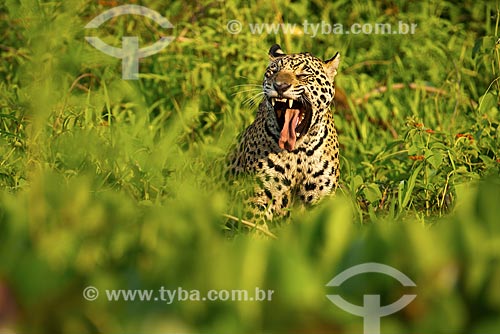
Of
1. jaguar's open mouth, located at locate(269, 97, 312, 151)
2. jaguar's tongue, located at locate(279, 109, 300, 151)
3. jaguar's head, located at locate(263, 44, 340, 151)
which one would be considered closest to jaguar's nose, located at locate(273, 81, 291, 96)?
jaguar's head, located at locate(263, 44, 340, 151)

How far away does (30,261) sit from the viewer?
6.81ft

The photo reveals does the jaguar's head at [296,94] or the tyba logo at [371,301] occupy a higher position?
the jaguar's head at [296,94]

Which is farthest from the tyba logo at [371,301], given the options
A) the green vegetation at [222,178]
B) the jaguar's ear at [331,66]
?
the jaguar's ear at [331,66]

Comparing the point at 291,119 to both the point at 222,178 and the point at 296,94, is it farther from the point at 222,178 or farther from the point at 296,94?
→ the point at 222,178

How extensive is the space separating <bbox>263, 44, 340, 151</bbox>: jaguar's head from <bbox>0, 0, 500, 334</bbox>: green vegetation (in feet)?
1.23

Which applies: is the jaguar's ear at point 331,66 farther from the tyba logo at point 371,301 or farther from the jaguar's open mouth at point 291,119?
the tyba logo at point 371,301

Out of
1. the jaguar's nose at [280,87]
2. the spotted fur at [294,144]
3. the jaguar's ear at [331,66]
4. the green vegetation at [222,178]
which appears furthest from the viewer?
the jaguar's ear at [331,66]

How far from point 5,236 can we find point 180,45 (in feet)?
20.0

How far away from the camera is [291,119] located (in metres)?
6.30

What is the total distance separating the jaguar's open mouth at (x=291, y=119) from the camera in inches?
245

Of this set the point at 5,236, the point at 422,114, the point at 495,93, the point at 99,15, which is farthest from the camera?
the point at 99,15

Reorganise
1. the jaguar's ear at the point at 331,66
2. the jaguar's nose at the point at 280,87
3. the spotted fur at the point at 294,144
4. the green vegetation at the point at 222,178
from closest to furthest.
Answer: the green vegetation at the point at 222,178 < the jaguar's nose at the point at 280,87 < the spotted fur at the point at 294,144 < the jaguar's ear at the point at 331,66

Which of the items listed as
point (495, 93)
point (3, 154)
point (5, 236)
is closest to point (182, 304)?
point (5, 236)

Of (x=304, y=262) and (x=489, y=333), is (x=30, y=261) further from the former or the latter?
(x=489, y=333)
